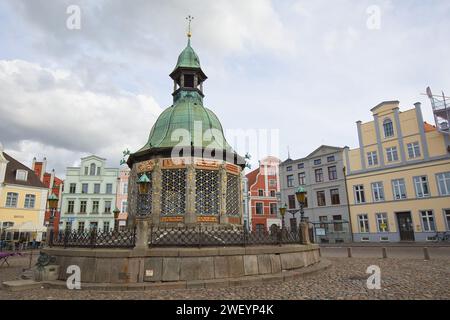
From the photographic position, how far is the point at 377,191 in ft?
114

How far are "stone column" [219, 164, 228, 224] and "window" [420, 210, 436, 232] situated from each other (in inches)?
1014

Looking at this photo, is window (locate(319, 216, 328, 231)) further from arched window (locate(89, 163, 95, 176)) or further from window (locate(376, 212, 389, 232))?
arched window (locate(89, 163, 95, 176))

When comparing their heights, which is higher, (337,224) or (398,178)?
(398,178)

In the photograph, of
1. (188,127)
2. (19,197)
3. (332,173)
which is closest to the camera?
(188,127)

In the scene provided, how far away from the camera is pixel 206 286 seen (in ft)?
29.2

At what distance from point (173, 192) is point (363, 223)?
2897 centimetres

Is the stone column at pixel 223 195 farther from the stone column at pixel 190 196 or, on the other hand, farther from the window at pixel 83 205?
the window at pixel 83 205

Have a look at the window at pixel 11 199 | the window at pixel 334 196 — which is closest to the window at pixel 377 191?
the window at pixel 334 196

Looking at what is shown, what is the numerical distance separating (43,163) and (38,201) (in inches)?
449

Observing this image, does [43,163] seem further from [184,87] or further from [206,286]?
[206,286]

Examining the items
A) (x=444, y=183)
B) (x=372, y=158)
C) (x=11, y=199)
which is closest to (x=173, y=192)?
(x=444, y=183)

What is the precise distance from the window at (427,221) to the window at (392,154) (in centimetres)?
681

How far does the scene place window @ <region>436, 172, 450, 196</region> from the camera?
95.5ft

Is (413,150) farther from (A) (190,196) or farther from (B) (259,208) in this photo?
(A) (190,196)
